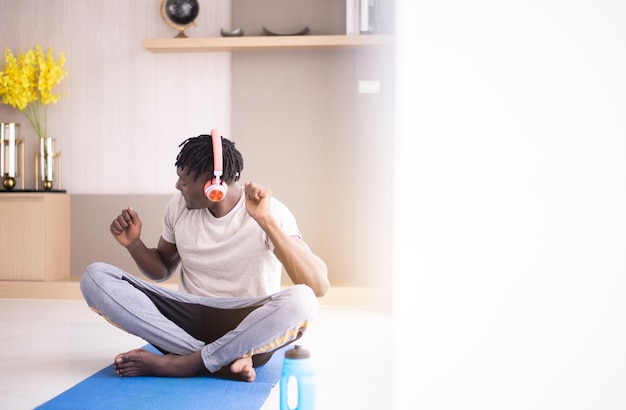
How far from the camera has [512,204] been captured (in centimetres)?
55

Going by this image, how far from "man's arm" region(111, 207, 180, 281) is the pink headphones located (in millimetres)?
251

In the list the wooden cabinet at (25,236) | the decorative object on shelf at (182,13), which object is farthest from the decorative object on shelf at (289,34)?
the wooden cabinet at (25,236)

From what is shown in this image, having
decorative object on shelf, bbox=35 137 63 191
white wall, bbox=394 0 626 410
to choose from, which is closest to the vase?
decorative object on shelf, bbox=35 137 63 191

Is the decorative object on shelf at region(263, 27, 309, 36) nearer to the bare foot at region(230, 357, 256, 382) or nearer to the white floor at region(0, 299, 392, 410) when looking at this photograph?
the white floor at region(0, 299, 392, 410)

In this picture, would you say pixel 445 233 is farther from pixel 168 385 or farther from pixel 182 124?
pixel 182 124

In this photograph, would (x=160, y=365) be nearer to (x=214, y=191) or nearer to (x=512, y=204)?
(x=214, y=191)

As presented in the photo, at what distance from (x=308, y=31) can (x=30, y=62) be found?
5.92ft

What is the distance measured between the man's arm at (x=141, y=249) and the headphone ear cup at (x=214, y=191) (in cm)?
24

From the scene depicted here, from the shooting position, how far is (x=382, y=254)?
156 inches

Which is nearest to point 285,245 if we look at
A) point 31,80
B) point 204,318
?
point 204,318

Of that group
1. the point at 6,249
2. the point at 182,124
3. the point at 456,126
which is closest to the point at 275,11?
the point at 182,124

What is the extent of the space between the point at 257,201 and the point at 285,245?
15 cm

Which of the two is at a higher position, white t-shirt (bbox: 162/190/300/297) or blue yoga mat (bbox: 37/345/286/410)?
white t-shirt (bbox: 162/190/300/297)

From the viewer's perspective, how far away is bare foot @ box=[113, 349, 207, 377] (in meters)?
2.04
